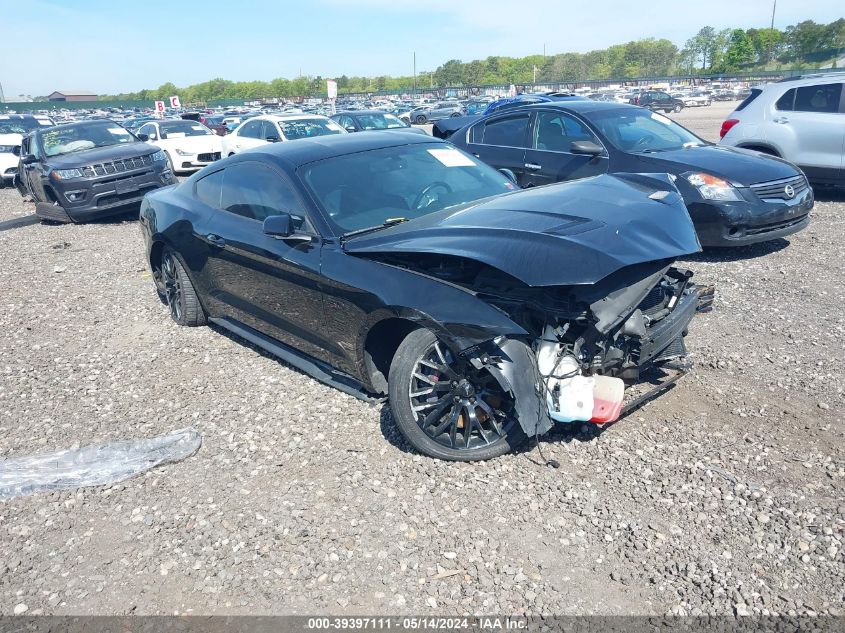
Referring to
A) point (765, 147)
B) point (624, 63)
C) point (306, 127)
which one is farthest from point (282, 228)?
point (624, 63)

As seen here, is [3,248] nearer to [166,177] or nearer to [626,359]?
[166,177]

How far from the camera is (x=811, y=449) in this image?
3.40m

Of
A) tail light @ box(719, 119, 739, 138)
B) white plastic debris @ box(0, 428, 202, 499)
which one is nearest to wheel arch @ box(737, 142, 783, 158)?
tail light @ box(719, 119, 739, 138)

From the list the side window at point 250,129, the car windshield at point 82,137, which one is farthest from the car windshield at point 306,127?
the car windshield at point 82,137

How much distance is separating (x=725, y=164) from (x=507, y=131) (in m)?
2.69

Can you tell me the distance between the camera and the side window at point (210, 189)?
200 inches

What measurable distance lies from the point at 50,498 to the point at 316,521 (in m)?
1.53

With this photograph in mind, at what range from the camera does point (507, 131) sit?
8.29 metres

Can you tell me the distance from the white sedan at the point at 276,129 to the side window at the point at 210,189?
951 cm

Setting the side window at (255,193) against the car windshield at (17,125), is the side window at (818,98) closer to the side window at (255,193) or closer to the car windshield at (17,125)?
the side window at (255,193)

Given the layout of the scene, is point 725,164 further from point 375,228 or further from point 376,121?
point 376,121

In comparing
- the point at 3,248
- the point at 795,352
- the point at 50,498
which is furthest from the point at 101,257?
the point at 795,352

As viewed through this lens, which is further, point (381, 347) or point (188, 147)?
point (188, 147)

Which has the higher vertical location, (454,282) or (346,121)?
(346,121)
